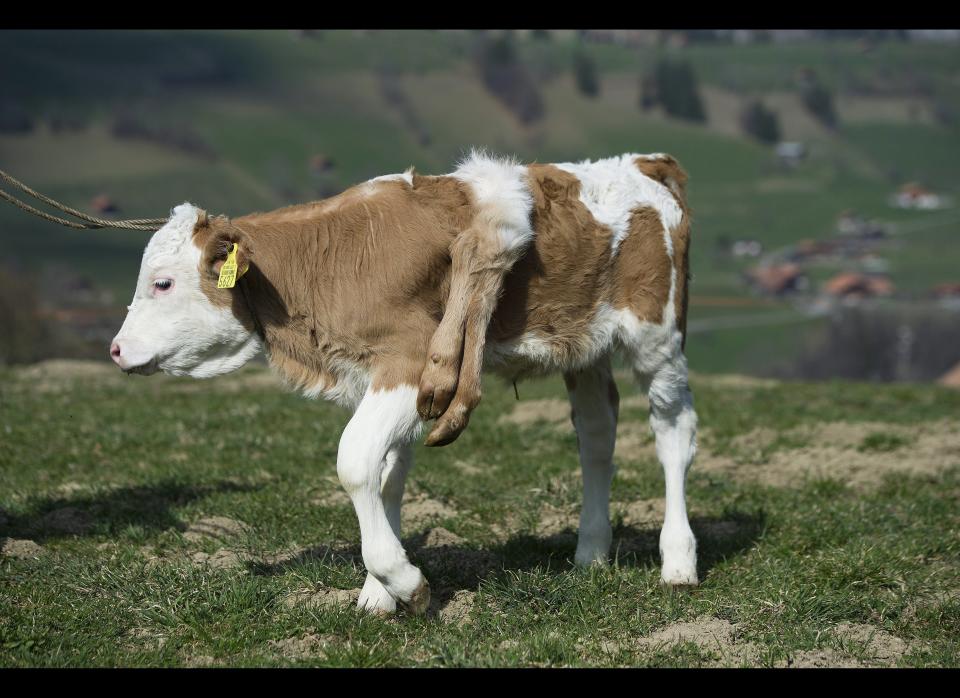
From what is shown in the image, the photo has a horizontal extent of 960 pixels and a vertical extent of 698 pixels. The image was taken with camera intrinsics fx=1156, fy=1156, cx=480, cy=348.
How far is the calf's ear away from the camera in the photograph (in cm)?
611

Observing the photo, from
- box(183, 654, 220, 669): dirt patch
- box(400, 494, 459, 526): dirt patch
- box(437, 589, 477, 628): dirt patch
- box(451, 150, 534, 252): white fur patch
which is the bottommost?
box(183, 654, 220, 669): dirt patch

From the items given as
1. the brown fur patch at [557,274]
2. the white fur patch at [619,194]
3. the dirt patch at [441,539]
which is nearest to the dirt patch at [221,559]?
the dirt patch at [441,539]

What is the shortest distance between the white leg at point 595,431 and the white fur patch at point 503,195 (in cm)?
138

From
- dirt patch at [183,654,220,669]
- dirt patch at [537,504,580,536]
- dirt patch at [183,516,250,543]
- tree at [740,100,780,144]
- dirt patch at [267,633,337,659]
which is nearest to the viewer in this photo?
dirt patch at [183,654,220,669]

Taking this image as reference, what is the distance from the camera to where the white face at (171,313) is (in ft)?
20.2

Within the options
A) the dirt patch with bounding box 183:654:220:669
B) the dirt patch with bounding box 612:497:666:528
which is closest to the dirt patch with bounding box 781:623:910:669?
the dirt patch with bounding box 612:497:666:528

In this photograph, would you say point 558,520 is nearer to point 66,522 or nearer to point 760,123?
point 66,522

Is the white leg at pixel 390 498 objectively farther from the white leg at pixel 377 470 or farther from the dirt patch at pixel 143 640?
the dirt patch at pixel 143 640

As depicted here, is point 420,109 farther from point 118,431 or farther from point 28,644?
point 28,644

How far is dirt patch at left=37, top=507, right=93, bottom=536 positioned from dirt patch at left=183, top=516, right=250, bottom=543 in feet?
2.47

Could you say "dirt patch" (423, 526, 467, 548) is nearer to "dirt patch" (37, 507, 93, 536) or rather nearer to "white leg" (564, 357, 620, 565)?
"white leg" (564, 357, 620, 565)

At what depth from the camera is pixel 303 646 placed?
5992mm

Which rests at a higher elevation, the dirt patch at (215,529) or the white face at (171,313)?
the white face at (171,313)

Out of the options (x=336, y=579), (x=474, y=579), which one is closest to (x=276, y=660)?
(x=336, y=579)
